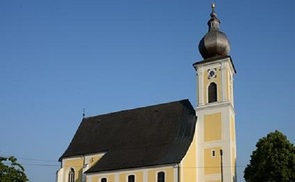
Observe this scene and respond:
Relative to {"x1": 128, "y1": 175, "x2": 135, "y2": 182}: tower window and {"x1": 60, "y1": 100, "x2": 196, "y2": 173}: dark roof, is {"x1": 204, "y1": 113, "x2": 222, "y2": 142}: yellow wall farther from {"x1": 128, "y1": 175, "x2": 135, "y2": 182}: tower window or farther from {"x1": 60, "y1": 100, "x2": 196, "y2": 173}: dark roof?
{"x1": 128, "y1": 175, "x2": 135, "y2": 182}: tower window

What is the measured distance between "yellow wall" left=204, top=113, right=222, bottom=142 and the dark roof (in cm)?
114

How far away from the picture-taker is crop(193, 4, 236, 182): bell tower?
3638 centimetres

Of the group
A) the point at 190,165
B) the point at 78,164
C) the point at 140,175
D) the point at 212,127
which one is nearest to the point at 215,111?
the point at 212,127

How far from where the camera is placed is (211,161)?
36.8 metres

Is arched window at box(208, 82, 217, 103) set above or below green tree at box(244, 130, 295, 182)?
above

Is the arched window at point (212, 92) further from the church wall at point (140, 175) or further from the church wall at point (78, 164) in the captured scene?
the church wall at point (78, 164)

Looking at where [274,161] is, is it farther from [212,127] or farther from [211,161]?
[212,127]

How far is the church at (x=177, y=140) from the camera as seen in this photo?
3638 centimetres

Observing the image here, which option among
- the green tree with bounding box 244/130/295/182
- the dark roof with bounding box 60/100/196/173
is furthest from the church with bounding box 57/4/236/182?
the green tree with bounding box 244/130/295/182

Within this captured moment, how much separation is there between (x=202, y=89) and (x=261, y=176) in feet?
29.7

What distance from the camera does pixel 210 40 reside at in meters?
40.4

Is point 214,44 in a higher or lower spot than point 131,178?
higher

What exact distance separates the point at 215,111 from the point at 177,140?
396 centimetres

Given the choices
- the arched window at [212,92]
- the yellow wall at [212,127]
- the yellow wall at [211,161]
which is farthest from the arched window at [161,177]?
the arched window at [212,92]
